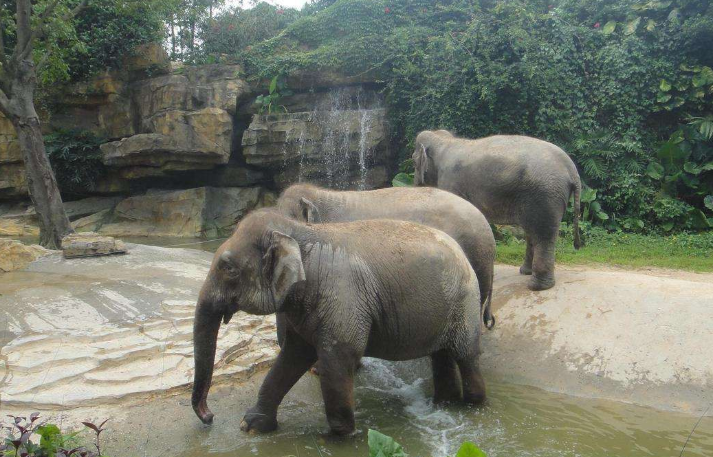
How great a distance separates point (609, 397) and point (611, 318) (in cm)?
108

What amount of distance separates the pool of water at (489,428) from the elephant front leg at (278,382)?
11cm

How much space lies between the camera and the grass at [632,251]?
33.4 ft

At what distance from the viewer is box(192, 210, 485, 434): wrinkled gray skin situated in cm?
451

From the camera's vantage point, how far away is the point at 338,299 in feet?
15.1

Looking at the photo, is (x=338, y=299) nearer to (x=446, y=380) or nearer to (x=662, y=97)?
(x=446, y=380)

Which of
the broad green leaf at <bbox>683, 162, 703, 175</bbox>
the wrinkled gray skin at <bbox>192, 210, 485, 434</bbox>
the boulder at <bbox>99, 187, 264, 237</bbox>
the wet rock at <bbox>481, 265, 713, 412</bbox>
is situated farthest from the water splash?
the boulder at <bbox>99, 187, 264, 237</bbox>

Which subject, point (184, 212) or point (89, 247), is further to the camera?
point (184, 212)

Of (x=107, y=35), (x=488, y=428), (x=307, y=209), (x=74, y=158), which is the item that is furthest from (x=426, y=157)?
(x=107, y=35)

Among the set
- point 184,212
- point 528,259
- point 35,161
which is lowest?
point 184,212

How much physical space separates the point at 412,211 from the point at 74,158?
49.9ft

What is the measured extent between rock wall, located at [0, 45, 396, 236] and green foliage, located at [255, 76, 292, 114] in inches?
7.9

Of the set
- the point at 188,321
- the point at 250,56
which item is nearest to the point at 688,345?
the point at 188,321

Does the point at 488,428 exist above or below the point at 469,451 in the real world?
below

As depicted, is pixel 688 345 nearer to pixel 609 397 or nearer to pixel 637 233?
pixel 609 397
